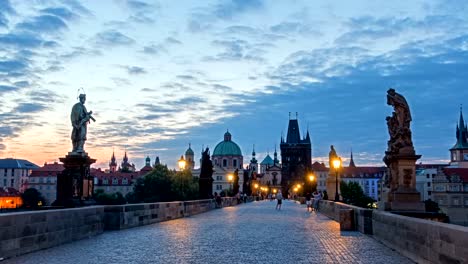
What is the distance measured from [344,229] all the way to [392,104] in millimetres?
6149

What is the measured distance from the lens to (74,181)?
18.2 meters

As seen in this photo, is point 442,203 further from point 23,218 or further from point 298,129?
point 23,218

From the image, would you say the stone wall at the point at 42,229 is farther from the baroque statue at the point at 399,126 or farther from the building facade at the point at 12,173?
the building facade at the point at 12,173

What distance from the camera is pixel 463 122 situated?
162000 millimetres

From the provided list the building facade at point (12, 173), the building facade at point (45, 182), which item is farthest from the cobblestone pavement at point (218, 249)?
the building facade at point (12, 173)

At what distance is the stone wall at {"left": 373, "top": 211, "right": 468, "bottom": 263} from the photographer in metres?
7.66

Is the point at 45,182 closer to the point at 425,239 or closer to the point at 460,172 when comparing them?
the point at 460,172

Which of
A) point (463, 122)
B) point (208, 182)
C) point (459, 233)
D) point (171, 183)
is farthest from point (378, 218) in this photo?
point (463, 122)

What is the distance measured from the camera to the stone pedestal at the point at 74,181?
59.0ft

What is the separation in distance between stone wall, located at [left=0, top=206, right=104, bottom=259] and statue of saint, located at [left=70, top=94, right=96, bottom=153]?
3.74 meters

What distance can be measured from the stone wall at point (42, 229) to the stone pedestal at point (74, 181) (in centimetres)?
263

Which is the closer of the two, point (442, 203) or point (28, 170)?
point (442, 203)

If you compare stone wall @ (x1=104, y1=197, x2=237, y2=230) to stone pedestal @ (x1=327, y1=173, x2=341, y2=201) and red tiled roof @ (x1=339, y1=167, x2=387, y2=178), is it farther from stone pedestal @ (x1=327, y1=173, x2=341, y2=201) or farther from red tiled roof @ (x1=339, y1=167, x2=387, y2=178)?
red tiled roof @ (x1=339, y1=167, x2=387, y2=178)

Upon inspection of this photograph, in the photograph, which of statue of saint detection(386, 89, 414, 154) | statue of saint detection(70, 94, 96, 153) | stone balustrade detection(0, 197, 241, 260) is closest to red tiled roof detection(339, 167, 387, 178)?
statue of saint detection(386, 89, 414, 154)
